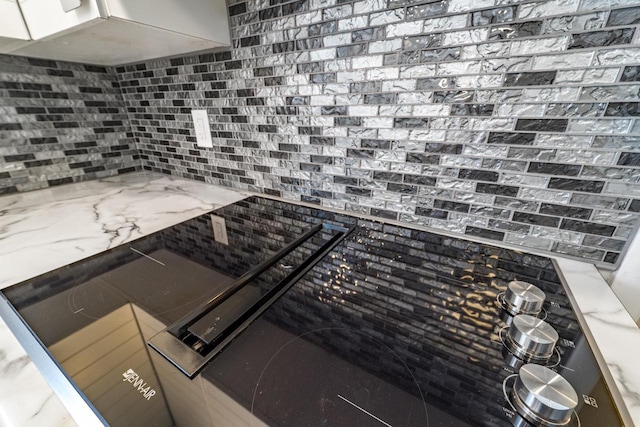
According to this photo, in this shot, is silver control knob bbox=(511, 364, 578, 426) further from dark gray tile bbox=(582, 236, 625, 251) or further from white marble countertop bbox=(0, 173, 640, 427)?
dark gray tile bbox=(582, 236, 625, 251)

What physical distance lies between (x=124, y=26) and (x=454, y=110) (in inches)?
33.8

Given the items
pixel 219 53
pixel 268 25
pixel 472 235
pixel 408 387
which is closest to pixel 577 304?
pixel 472 235

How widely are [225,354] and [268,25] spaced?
2.89 ft

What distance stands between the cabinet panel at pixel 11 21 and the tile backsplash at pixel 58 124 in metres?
0.44

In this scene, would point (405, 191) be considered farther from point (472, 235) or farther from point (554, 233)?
point (554, 233)

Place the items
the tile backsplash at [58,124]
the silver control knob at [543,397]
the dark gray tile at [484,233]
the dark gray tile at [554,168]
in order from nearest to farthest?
the silver control knob at [543,397] < the dark gray tile at [554,168] < the dark gray tile at [484,233] < the tile backsplash at [58,124]

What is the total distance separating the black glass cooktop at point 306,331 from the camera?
337 mm

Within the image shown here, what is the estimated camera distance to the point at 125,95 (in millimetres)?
1352

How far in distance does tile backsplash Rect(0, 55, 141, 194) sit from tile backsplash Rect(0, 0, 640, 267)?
720mm

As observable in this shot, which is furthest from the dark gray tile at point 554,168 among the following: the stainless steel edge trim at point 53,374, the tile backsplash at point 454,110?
the stainless steel edge trim at point 53,374

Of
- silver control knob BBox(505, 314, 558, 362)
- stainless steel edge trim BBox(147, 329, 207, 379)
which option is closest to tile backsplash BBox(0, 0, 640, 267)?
silver control knob BBox(505, 314, 558, 362)

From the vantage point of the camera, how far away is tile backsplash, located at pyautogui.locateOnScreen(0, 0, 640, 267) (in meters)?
0.51

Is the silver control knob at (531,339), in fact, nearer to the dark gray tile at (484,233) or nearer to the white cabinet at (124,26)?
the dark gray tile at (484,233)

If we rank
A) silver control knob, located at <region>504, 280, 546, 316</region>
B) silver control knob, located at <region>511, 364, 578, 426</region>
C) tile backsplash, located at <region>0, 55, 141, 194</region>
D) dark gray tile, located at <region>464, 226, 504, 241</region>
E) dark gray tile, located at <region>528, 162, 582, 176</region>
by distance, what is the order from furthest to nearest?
tile backsplash, located at <region>0, 55, 141, 194</region>, dark gray tile, located at <region>464, 226, 504, 241</region>, dark gray tile, located at <region>528, 162, 582, 176</region>, silver control knob, located at <region>504, 280, 546, 316</region>, silver control knob, located at <region>511, 364, 578, 426</region>
